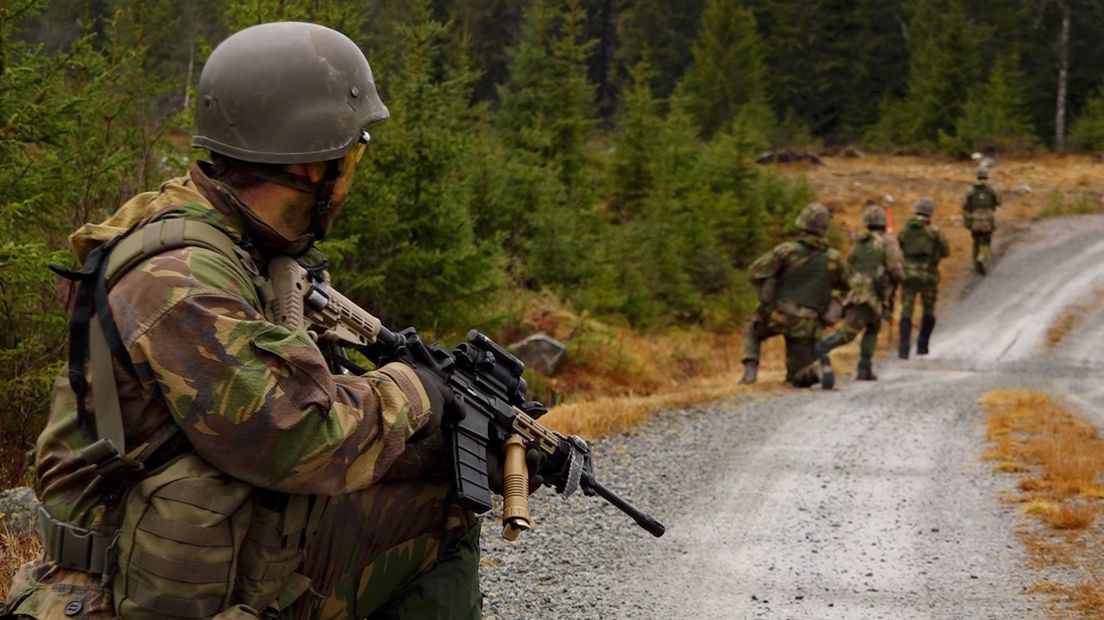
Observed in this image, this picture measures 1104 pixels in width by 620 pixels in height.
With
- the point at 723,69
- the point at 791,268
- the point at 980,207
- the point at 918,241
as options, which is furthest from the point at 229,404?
the point at 723,69

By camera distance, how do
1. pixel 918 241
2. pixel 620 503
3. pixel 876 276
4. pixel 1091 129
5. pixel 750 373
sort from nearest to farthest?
1. pixel 620 503
2. pixel 750 373
3. pixel 876 276
4. pixel 918 241
5. pixel 1091 129

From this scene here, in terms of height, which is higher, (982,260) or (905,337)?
(905,337)

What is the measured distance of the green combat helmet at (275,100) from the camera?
3.21 metres

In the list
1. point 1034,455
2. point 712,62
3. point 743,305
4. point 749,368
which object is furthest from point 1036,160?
point 1034,455

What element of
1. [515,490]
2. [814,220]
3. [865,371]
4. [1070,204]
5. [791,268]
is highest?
[515,490]

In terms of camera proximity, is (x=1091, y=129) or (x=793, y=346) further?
(x=1091, y=129)

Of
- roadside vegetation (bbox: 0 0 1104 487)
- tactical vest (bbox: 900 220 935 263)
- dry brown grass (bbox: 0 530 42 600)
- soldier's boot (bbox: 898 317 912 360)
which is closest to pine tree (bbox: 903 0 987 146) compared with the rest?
roadside vegetation (bbox: 0 0 1104 487)

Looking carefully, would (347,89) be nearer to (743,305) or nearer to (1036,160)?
(743,305)

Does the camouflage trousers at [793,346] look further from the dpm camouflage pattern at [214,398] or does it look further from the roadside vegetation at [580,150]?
the dpm camouflage pattern at [214,398]

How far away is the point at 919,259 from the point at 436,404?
17035 millimetres

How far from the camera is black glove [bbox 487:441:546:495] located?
144 inches

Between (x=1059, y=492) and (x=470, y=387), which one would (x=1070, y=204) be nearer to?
(x=1059, y=492)

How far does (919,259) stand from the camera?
1911 centimetres

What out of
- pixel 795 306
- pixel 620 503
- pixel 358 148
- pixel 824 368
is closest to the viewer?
pixel 358 148
